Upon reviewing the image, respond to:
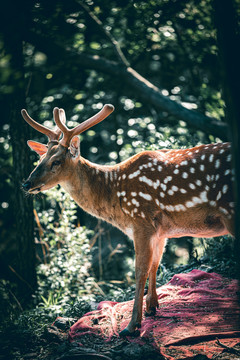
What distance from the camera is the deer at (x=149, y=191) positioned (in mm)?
3283

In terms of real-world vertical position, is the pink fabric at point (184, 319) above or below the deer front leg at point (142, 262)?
below

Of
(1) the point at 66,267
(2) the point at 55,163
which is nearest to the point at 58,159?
(2) the point at 55,163

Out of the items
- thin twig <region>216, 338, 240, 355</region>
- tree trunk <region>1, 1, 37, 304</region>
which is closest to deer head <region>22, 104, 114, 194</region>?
tree trunk <region>1, 1, 37, 304</region>

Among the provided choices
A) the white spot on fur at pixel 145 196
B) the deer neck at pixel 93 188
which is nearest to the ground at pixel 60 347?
the deer neck at pixel 93 188

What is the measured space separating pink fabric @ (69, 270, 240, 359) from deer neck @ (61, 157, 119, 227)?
1043mm

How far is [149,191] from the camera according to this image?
11.8 ft

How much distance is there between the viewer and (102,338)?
3383mm

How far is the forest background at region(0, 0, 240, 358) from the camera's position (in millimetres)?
5109

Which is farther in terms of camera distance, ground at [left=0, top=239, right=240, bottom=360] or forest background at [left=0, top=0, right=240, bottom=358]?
forest background at [left=0, top=0, right=240, bottom=358]

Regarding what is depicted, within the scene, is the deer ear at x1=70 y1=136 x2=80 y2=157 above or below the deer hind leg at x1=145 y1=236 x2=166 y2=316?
above

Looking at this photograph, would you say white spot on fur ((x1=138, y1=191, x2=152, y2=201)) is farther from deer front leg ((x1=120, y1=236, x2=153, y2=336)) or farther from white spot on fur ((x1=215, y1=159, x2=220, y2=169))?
white spot on fur ((x1=215, y1=159, x2=220, y2=169))

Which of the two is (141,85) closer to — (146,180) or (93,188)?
(93,188)

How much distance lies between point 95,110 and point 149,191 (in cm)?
413

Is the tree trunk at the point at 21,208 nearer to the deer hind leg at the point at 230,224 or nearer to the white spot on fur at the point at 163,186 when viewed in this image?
the white spot on fur at the point at 163,186
